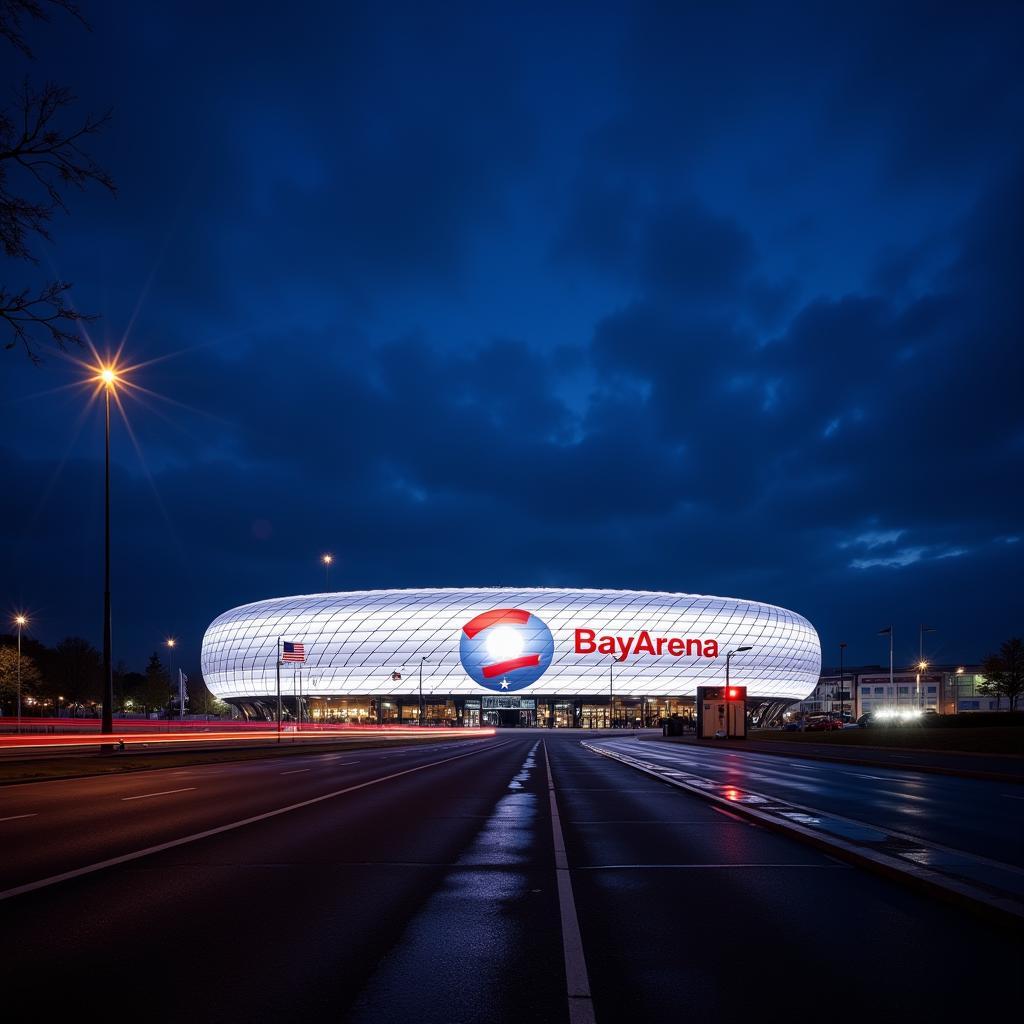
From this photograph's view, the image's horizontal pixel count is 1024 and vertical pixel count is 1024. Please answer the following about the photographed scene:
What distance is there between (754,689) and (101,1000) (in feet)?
440

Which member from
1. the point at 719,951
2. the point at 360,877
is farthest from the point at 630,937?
the point at 360,877

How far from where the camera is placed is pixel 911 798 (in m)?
16.9

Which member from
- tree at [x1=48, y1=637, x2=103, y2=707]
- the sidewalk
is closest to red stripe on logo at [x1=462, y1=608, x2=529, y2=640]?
tree at [x1=48, y1=637, x2=103, y2=707]

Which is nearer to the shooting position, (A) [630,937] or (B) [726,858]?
(A) [630,937]

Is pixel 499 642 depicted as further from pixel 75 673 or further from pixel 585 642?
pixel 75 673

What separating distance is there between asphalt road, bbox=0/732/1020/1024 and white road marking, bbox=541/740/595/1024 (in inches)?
1.6

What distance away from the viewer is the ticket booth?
58250 mm

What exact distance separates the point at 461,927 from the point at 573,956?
1147 millimetres

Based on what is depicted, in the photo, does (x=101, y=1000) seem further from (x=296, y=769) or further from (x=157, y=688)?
(x=157, y=688)

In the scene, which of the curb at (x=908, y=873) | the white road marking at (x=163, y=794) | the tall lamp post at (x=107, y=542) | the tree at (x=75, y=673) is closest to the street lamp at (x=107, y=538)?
the tall lamp post at (x=107, y=542)

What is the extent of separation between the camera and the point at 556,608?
391 feet

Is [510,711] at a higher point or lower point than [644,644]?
lower

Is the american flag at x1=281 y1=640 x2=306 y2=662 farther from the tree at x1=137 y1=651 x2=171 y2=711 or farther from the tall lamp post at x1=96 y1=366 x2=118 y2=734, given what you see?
the tree at x1=137 y1=651 x2=171 y2=711

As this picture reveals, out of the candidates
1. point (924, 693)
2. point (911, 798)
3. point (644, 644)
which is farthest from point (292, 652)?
point (924, 693)
